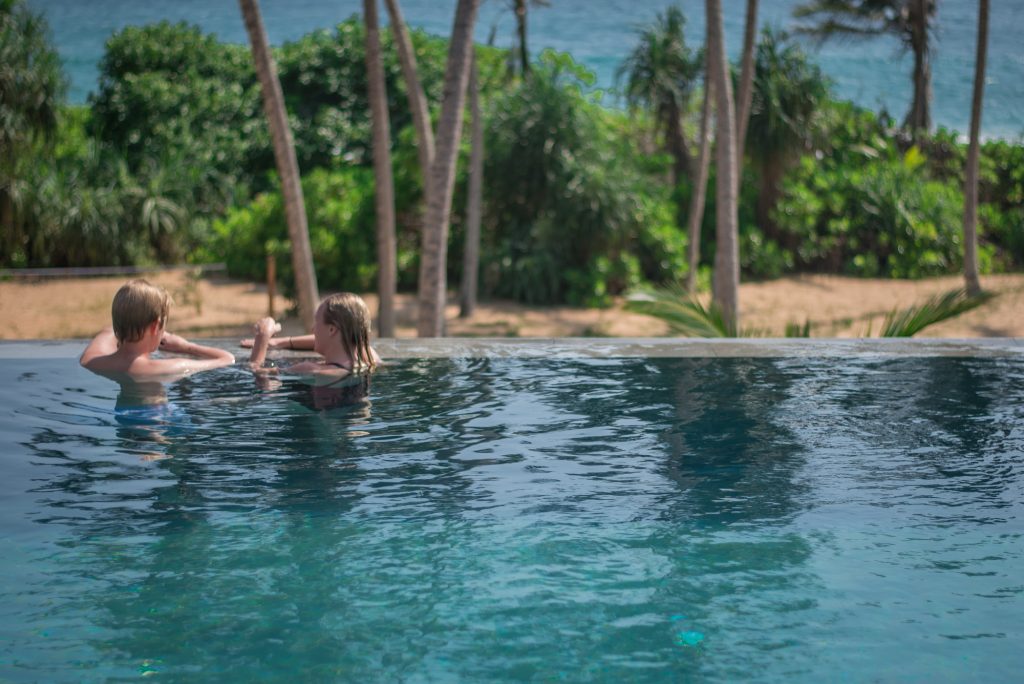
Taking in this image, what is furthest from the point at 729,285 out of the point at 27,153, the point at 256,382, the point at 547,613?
the point at 27,153

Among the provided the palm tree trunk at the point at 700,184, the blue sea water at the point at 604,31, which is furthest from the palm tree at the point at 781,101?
the blue sea water at the point at 604,31

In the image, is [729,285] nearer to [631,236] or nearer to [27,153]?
[631,236]

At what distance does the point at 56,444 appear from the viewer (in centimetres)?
484

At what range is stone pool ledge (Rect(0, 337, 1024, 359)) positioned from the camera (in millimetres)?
6953

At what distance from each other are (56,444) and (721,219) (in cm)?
958

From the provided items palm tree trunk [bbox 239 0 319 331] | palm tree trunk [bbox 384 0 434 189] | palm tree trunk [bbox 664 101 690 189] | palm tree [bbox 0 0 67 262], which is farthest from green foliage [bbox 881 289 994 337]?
palm tree trunk [bbox 664 101 690 189]

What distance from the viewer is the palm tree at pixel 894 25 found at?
87.8 ft

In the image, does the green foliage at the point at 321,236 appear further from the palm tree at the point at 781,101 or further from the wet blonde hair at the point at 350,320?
the wet blonde hair at the point at 350,320

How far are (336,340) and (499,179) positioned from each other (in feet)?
46.5

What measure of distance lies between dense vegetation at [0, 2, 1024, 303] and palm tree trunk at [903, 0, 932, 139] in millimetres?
1675

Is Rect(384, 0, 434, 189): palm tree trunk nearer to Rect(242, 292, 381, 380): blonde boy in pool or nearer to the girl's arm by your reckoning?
the girl's arm

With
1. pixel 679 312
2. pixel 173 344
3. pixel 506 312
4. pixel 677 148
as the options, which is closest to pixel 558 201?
pixel 506 312

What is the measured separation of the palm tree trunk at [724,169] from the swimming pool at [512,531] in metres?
7.00

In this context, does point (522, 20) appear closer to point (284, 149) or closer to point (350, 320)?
point (284, 149)
